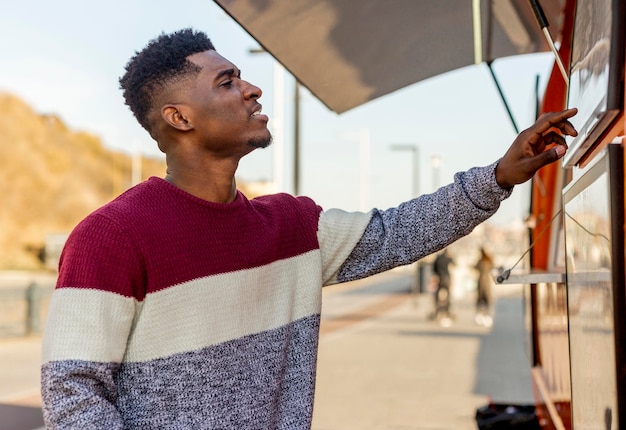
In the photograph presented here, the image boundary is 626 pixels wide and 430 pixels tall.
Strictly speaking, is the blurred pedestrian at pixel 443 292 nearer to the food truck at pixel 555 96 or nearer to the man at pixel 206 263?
the food truck at pixel 555 96

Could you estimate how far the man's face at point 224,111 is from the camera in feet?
8.04

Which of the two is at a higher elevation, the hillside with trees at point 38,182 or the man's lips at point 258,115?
the hillside with trees at point 38,182

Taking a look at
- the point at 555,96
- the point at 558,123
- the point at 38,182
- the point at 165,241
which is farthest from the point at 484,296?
the point at 38,182

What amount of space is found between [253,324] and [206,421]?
0.29 meters

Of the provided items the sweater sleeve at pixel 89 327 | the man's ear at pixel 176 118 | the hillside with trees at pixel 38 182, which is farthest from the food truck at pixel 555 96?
the hillside with trees at pixel 38 182

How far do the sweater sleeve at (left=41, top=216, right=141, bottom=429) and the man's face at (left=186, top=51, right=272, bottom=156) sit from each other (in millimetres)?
390

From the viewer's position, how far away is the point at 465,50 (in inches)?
144

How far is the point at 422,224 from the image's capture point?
2641 mm

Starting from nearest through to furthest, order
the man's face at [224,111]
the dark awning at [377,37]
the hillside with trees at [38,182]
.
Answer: the man's face at [224,111]
the dark awning at [377,37]
the hillside with trees at [38,182]

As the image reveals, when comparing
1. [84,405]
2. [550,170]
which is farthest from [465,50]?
[84,405]

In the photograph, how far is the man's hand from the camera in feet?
7.49

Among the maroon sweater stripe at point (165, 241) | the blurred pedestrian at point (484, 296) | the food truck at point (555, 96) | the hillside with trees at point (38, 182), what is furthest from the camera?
the hillside with trees at point (38, 182)

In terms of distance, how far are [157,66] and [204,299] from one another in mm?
629

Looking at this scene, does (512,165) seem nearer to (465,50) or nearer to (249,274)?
(249,274)
